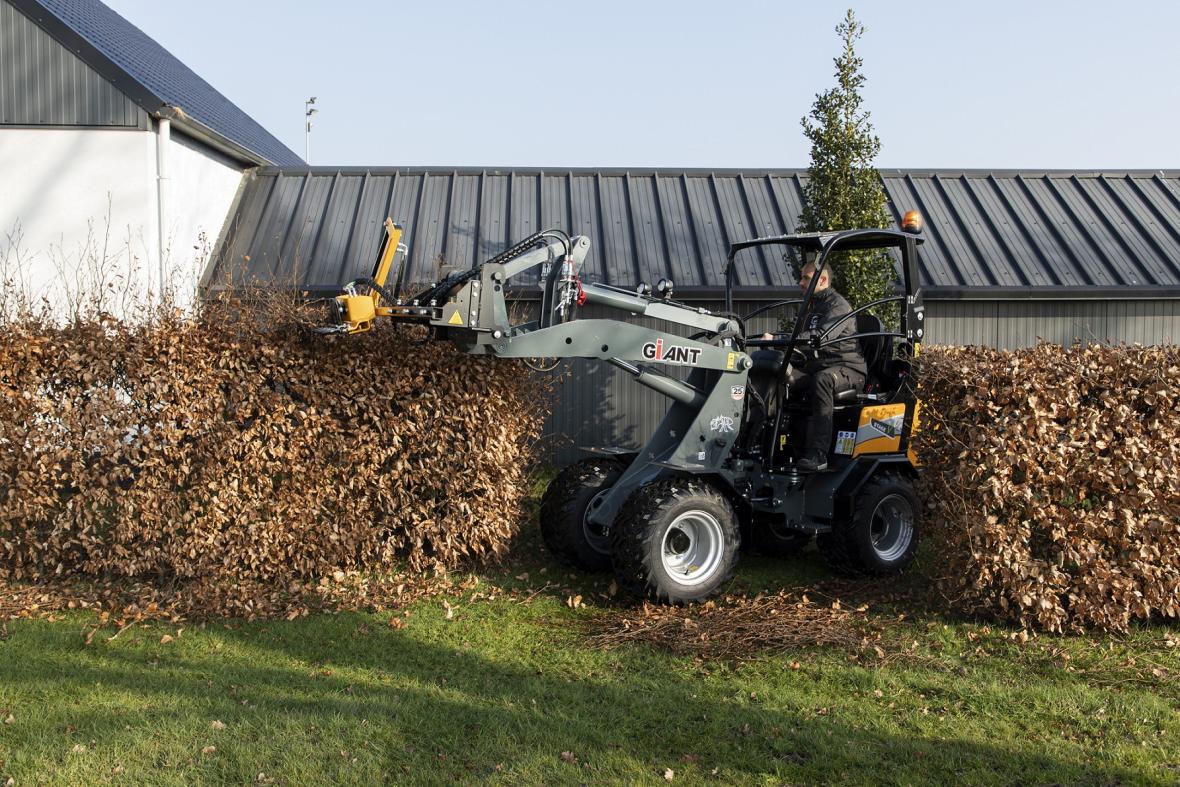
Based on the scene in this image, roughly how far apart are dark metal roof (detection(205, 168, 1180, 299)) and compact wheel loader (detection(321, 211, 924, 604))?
4.90m

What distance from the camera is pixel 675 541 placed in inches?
288

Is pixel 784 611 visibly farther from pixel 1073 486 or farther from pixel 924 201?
pixel 924 201

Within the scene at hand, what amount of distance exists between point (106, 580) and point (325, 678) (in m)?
2.66

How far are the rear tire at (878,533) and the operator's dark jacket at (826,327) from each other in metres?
1.03

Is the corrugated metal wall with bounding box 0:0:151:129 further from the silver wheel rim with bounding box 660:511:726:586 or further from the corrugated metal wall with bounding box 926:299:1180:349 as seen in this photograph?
the corrugated metal wall with bounding box 926:299:1180:349

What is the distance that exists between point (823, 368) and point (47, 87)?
10.0 meters

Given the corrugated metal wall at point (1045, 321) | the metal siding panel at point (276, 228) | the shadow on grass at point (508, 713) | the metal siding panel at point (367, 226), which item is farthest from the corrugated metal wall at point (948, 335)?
the shadow on grass at point (508, 713)

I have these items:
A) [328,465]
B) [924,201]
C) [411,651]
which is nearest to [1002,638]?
[411,651]

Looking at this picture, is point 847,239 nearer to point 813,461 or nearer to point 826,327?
point 826,327

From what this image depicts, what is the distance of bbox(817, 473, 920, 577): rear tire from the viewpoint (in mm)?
7750

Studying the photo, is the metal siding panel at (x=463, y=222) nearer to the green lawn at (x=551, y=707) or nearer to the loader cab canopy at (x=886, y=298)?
the loader cab canopy at (x=886, y=298)

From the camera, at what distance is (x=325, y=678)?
5.70m

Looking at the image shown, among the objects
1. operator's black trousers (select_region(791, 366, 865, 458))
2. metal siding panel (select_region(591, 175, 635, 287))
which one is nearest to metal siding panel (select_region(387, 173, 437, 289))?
metal siding panel (select_region(591, 175, 635, 287))

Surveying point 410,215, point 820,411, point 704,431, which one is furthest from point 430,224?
point 820,411
